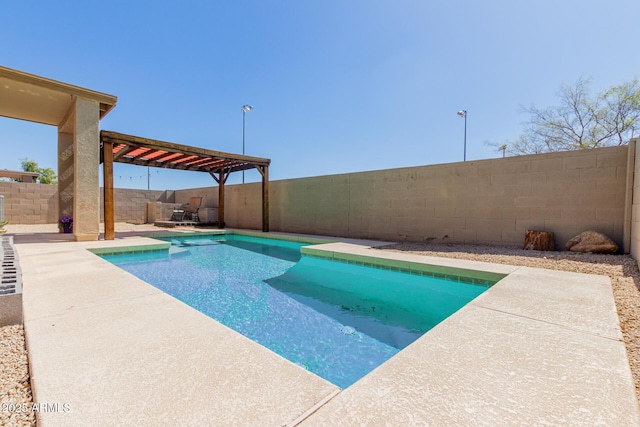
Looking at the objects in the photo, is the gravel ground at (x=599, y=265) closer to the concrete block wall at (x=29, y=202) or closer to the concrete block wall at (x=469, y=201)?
the concrete block wall at (x=469, y=201)

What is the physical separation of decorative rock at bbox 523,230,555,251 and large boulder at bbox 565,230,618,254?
250 mm

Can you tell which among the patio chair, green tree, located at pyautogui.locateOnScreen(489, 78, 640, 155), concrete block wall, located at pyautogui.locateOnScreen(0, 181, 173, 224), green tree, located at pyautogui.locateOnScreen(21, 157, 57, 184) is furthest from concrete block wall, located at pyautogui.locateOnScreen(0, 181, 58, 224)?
green tree, located at pyautogui.locateOnScreen(21, 157, 57, 184)

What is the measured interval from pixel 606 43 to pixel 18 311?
13650 mm

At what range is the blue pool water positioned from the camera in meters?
2.21

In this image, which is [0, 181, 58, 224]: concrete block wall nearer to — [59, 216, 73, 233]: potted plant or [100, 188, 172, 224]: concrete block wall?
[100, 188, 172, 224]: concrete block wall

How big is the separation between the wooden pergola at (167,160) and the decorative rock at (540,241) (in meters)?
6.75

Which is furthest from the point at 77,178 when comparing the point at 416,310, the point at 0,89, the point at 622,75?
the point at 622,75

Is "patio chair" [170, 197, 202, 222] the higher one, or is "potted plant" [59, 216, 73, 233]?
"patio chair" [170, 197, 202, 222]

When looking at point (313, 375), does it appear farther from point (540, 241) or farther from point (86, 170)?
point (86, 170)

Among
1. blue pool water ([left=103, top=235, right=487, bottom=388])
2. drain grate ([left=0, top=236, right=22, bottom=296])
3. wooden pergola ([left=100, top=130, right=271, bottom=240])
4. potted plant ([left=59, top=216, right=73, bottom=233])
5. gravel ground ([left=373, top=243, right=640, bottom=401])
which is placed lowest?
blue pool water ([left=103, top=235, right=487, bottom=388])

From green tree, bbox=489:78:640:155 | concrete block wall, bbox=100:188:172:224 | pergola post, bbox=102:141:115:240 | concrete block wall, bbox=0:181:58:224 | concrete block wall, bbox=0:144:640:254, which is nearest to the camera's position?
concrete block wall, bbox=0:144:640:254

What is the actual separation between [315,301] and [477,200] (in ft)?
14.0

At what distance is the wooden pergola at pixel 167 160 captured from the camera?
6.18m

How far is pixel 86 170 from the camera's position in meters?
5.82
